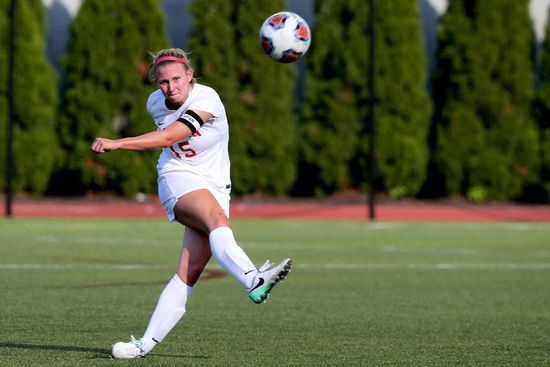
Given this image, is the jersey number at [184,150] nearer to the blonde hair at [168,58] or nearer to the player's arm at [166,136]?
the player's arm at [166,136]

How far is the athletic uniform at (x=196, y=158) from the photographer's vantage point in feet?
26.1

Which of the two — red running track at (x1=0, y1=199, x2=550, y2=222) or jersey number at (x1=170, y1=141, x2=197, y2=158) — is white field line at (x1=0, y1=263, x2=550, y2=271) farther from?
red running track at (x1=0, y1=199, x2=550, y2=222)

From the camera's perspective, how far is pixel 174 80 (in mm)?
7867

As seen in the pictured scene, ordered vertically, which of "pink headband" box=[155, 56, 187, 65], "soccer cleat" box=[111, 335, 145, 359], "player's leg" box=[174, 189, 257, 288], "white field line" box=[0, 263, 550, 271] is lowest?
"white field line" box=[0, 263, 550, 271]

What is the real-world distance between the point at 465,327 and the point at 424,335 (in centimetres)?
69

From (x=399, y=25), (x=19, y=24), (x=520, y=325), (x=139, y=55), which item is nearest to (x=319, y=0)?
(x=399, y=25)

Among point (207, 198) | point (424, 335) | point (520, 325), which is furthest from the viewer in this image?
point (520, 325)

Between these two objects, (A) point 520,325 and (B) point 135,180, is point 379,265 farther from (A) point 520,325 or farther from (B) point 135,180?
(B) point 135,180

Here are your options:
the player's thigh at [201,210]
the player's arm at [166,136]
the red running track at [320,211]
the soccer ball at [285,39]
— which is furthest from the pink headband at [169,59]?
the red running track at [320,211]

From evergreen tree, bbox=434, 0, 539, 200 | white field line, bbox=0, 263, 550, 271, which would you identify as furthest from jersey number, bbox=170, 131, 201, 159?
evergreen tree, bbox=434, 0, 539, 200

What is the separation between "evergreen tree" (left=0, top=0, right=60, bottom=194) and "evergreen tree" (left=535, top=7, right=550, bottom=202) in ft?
44.5

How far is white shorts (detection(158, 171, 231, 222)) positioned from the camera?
26.0 ft

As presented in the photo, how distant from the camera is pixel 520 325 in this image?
1011 centimetres

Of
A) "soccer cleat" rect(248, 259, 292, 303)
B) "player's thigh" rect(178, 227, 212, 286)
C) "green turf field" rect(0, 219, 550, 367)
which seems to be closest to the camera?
"soccer cleat" rect(248, 259, 292, 303)
